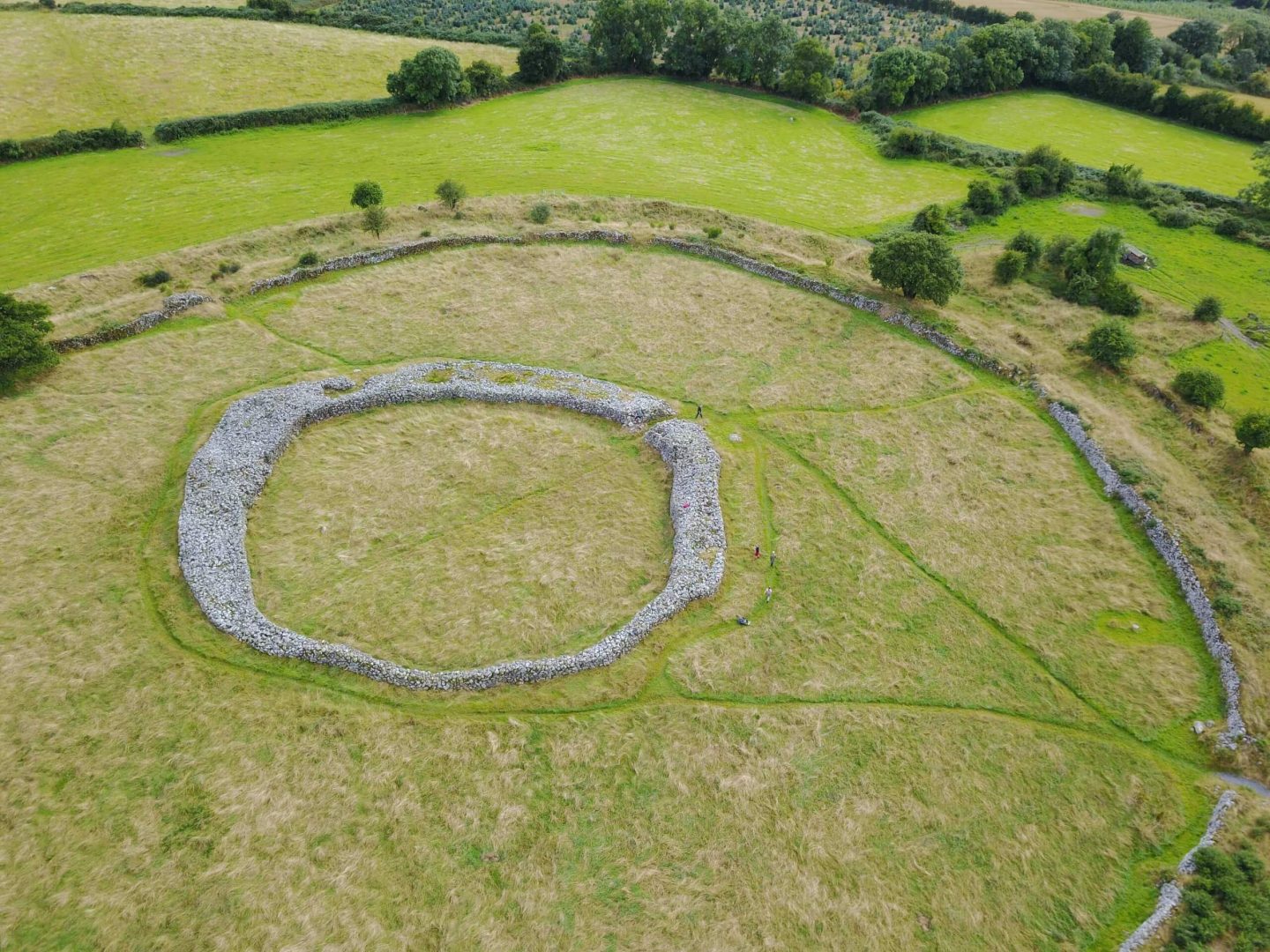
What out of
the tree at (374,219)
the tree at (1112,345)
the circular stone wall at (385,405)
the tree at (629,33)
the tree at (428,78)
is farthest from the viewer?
the tree at (629,33)

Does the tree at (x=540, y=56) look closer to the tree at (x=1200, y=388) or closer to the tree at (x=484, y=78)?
the tree at (x=484, y=78)

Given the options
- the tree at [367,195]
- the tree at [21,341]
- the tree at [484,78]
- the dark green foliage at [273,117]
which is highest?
the tree at [484,78]

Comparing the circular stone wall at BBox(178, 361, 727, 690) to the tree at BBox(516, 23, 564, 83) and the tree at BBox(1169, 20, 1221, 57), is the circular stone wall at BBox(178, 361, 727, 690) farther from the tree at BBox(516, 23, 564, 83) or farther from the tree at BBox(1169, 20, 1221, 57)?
the tree at BBox(1169, 20, 1221, 57)

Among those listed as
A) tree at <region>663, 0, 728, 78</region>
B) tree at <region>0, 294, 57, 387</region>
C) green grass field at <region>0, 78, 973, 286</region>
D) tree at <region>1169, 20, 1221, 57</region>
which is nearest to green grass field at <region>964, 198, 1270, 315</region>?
green grass field at <region>0, 78, 973, 286</region>

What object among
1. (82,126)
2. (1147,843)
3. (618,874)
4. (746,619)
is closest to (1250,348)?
(1147,843)

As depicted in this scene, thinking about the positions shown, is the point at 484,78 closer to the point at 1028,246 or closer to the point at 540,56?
the point at 540,56

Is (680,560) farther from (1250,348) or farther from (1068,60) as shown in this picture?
(1068,60)

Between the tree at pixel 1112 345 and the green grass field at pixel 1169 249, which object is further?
the green grass field at pixel 1169 249

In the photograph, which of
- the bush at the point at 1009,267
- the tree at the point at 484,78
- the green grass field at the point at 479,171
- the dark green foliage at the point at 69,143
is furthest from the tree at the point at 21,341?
the bush at the point at 1009,267

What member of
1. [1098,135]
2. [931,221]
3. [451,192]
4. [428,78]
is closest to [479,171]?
[451,192]
